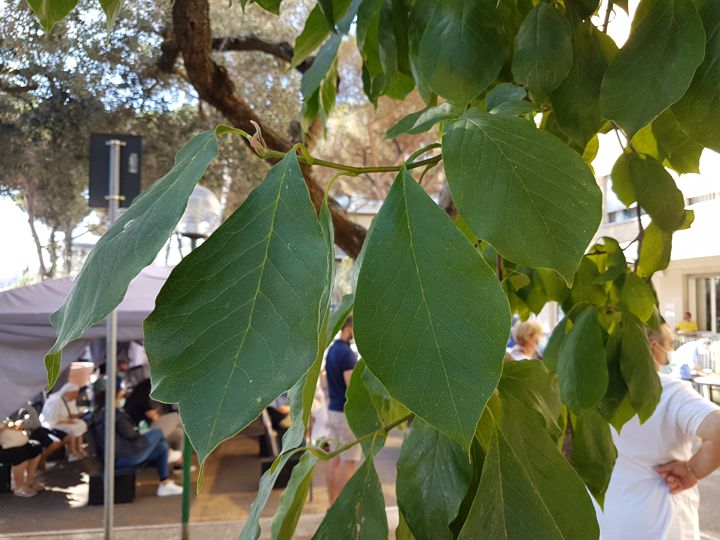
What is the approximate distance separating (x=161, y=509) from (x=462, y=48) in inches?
219

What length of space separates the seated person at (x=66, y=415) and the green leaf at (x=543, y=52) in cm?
601

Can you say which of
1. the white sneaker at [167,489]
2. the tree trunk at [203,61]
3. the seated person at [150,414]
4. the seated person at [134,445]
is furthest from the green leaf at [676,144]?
the white sneaker at [167,489]

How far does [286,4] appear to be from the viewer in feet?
19.5

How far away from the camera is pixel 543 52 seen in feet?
1.72

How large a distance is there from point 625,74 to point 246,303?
33 cm

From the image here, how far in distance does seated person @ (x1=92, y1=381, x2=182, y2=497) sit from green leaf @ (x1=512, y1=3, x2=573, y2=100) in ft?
17.8

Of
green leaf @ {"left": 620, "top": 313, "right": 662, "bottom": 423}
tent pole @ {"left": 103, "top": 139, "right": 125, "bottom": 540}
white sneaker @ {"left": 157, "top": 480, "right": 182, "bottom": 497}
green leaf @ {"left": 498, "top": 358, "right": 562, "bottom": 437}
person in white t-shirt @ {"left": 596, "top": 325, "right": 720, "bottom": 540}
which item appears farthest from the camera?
white sneaker @ {"left": 157, "top": 480, "right": 182, "bottom": 497}

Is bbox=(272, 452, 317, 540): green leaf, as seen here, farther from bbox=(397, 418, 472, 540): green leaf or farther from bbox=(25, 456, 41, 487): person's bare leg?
bbox=(25, 456, 41, 487): person's bare leg

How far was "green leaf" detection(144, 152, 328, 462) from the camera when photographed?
0.26 meters

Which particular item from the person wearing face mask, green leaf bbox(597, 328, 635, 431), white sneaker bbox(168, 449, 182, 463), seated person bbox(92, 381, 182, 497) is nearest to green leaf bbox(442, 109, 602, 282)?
green leaf bbox(597, 328, 635, 431)

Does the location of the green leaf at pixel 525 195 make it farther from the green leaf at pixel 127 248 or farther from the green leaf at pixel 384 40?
the green leaf at pixel 384 40

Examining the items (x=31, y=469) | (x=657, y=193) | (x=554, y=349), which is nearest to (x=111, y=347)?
(x=31, y=469)

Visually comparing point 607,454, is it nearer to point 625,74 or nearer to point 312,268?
point 625,74

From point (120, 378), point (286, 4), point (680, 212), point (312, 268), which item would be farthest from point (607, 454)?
point (120, 378)
